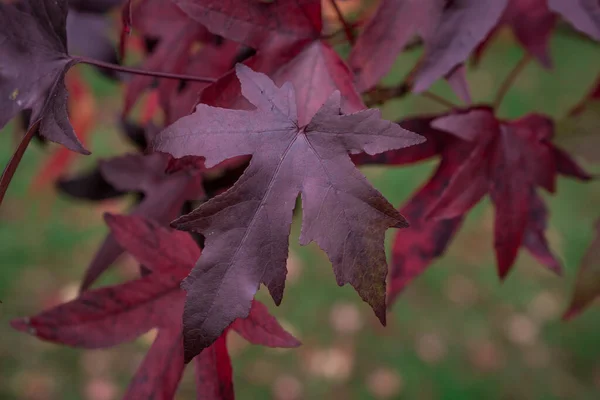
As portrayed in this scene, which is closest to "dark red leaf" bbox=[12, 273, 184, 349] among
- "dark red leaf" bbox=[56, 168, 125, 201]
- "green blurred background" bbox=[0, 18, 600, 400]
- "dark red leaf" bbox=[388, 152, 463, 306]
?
"dark red leaf" bbox=[388, 152, 463, 306]

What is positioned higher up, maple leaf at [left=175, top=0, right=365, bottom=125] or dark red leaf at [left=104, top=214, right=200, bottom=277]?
maple leaf at [left=175, top=0, right=365, bottom=125]

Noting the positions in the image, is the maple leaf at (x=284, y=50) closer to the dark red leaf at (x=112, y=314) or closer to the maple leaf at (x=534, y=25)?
the dark red leaf at (x=112, y=314)

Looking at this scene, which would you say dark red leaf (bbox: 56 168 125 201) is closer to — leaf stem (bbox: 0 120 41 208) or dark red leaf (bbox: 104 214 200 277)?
dark red leaf (bbox: 104 214 200 277)

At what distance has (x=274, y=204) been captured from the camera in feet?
2.22

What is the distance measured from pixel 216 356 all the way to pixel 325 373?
203 cm

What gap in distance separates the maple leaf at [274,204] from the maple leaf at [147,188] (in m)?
0.31

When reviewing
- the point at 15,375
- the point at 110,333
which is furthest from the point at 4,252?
the point at 110,333

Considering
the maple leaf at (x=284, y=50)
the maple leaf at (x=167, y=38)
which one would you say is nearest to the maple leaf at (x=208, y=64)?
the maple leaf at (x=167, y=38)

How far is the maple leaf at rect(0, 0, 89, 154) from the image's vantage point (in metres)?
0.71

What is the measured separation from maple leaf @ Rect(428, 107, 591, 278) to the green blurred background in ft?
5.32

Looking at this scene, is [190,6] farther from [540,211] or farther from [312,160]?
[540,211]

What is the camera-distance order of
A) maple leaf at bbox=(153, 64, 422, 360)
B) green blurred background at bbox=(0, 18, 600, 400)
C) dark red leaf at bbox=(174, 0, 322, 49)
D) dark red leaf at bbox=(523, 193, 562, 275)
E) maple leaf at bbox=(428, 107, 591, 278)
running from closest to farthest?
maple leaf at bbox=(153, 64, 422, 360), dark red leaf at bbox=(174, 0, 322, 49), maple leaf at bbox=(428, 107, 591, 278), dark red leaf at bbox=(523, 193, 562, 275), green blurred background at bbox=(0, 18, 600, 400)

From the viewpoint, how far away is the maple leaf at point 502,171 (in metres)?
0.86

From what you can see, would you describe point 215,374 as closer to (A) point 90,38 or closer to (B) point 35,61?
(B) point 35,61
